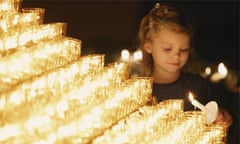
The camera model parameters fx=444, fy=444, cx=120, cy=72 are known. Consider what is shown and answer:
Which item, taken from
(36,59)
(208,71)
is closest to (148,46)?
(208,71)

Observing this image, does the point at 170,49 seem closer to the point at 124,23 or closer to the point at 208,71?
the point at 208,71

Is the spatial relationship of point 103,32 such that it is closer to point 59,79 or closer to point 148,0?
point 148,0

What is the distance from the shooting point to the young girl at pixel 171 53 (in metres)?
1.80

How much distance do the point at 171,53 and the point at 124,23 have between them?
2.05m

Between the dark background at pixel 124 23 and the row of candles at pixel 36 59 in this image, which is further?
the dark background at pixel 124 23

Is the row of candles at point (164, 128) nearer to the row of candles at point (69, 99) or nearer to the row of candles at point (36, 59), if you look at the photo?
the row of candles at point (69, 99)

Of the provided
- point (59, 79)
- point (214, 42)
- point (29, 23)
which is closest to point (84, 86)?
point (59, 79)

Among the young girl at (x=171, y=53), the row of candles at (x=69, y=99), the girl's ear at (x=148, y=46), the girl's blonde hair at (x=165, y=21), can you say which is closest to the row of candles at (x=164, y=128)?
the row of candles at (x=69, y=99)

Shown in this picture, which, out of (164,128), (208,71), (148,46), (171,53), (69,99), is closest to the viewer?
(69,99)

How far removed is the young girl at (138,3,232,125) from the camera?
5.90 feet

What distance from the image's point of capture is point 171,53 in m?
1.79

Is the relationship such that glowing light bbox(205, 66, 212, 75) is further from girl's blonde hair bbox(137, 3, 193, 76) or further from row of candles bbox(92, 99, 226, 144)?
row of candles bbox(92, 99, 226, 144)

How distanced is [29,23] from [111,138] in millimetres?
272

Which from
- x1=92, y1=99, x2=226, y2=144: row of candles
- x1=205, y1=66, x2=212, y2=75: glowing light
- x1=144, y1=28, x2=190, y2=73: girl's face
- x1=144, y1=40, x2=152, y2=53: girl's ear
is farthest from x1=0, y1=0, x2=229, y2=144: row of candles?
x1=205, y1=66, x2=212, y2=75: glowing light
